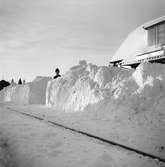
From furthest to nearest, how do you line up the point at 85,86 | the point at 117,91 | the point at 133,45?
1. the point at 133,45
2. the point at 85,86
3. the point at 117,91

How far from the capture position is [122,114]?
9102 mm

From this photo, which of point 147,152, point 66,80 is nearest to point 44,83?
point 66,80

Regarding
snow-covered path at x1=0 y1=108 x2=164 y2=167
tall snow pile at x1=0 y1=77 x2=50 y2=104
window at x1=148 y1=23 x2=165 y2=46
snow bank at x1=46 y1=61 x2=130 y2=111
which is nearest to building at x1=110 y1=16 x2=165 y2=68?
window at x1=148 y1=23 x2=165 y2=46

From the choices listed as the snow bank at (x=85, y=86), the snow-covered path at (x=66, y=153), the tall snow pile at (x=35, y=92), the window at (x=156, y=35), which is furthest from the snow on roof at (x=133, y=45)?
the snow-covered path at (x=66, y=153)

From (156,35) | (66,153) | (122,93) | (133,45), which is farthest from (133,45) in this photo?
(66,153)

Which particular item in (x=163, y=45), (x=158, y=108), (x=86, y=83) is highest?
(x=163, y=45)

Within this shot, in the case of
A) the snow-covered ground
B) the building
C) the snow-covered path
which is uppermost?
the building

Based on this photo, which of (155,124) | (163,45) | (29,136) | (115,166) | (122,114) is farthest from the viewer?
(163,45)

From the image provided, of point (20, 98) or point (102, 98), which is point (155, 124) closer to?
point (102, 98)

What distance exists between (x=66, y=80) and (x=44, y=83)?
38.7 ft

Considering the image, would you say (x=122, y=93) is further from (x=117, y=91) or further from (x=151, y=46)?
(x=151, y=46)

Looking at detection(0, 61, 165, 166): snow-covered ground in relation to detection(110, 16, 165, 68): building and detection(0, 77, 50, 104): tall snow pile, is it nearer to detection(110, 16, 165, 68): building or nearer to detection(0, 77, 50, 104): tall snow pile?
detection(110, 16, 165, 68): building

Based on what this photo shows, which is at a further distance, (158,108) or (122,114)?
(122,114)

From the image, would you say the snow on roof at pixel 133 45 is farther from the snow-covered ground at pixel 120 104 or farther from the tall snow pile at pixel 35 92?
the tall snow pile at pixel 35 92
